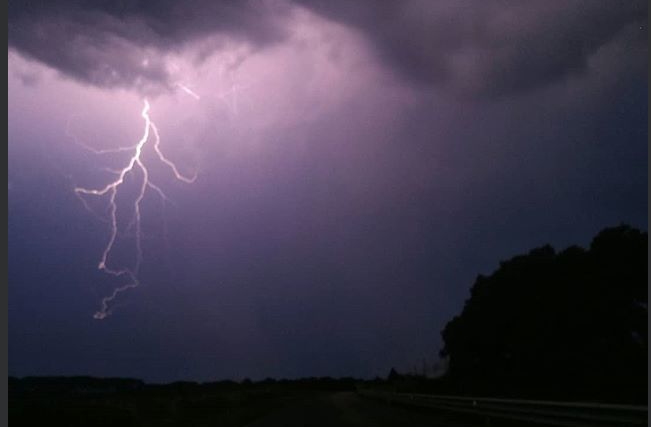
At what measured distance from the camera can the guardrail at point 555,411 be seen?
44.0ft

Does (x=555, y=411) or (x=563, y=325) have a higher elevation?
(x=563, y=325)

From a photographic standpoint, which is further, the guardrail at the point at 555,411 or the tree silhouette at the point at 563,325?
the tree silhouette at the point at 563,325

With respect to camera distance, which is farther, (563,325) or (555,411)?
(563,325)

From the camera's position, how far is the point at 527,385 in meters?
32.8

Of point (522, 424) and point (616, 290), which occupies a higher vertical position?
point (616, 290)

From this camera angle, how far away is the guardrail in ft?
44.0

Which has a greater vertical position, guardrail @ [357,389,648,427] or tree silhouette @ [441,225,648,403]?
tree silhouette @ [441,225,648,403]

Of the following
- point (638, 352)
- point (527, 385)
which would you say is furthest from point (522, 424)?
point (638, 352)

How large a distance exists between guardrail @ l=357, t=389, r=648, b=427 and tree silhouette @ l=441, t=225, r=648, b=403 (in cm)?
383

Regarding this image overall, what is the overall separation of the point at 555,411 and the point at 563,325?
26.8 meters

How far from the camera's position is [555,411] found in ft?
55.9

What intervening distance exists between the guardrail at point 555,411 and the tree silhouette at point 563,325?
383 centimetres

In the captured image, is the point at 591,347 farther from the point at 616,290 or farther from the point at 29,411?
the point at 29,411

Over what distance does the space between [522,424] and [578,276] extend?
24683 millimetres
